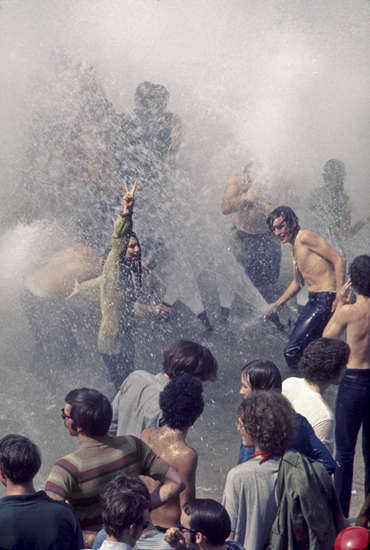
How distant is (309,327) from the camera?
17.0 ft

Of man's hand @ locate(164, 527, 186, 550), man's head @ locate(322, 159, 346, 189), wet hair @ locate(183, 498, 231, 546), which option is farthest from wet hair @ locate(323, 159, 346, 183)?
man's hand @ locate(164, 527, 186, 550)

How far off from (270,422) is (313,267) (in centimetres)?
295

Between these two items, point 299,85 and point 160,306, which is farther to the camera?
point 299,85

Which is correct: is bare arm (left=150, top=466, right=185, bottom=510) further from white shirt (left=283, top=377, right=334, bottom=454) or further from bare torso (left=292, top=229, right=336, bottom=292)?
bare torso (left=292, top=229, right=336, bottom=292)

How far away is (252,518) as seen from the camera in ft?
8.38

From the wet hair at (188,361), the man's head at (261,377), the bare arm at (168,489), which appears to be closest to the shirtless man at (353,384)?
the man's head at (261,377)

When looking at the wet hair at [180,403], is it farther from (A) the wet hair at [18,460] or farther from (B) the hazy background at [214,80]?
(B) the hazy background at [214,80]

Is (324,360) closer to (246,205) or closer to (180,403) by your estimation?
(180,403)

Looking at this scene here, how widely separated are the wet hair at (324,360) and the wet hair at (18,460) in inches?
53.3

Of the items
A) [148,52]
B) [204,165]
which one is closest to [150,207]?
[204,165]

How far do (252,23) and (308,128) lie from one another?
1.99 meters

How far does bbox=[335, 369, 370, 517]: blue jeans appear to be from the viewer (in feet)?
12.1

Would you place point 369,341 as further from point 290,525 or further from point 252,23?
point 252,23

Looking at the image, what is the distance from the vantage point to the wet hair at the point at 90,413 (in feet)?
8.54
